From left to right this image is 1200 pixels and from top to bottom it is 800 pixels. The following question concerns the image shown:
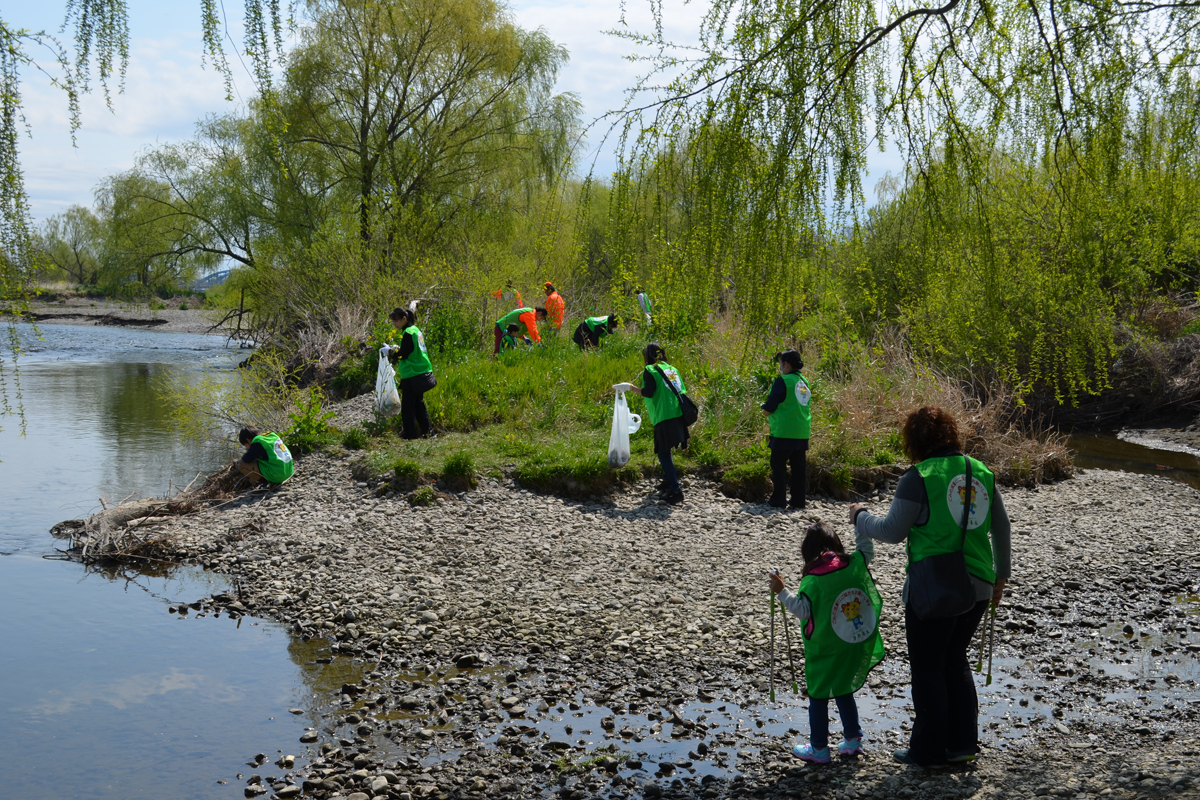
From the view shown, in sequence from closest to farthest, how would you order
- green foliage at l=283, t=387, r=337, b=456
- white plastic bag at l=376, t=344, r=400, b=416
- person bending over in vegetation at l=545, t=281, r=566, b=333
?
white plastic bag at l=376, t=344, r=400, b=416, green foliage at l=283, t=387, r=337, b=456, person bending over in vegetation at l=545, t=281, r=566, b=333

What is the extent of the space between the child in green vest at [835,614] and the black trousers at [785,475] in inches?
223

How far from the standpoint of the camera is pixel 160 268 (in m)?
29.6

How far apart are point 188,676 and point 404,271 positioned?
14663mm

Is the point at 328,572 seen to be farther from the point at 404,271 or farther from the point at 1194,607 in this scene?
the point at 404,271

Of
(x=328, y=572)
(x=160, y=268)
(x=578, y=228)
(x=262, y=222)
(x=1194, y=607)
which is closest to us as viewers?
(x=578, y=228)

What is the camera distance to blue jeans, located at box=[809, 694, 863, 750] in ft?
14.9

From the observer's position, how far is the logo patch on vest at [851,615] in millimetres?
4387

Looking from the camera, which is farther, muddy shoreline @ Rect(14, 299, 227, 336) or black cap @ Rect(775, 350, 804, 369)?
muddy shoreline @ Rect(14, 299, 227, 336)

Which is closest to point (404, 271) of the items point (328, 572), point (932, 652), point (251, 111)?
point (251, 111)

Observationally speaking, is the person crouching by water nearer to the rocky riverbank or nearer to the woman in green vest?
the woman in green vest

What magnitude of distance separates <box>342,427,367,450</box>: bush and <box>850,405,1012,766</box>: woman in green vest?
30.2 ft

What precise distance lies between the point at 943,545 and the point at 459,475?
7381 millimetres

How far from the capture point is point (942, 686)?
4250mm


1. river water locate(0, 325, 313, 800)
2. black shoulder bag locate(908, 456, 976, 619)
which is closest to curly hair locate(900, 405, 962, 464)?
black shoulder bag locate(908, 456, 976, 619)
